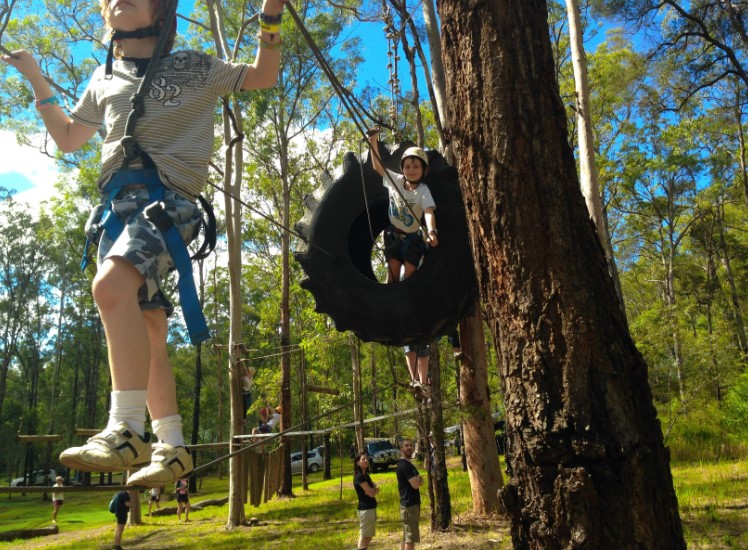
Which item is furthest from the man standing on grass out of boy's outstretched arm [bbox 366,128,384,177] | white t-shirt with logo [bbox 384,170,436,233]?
boy's outstretched arm [bbox 366,128,384,177]

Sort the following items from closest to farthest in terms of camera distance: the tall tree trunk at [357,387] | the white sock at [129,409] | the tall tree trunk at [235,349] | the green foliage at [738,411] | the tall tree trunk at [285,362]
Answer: the white sock at [129,409] < the tall tree trunk at [357,387] < the tall tree trunk at [235,349] < the green foliage at [738,411] < the tall tree trunk at [285,362]

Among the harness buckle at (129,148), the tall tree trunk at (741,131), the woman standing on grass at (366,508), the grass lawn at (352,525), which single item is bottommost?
the grass lawn at (352,525)

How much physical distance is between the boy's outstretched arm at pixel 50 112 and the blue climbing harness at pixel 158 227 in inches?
14.9

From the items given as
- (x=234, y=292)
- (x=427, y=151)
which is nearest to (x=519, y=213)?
(x=427, y=151)

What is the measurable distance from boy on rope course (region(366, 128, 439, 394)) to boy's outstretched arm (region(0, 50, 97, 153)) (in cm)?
165

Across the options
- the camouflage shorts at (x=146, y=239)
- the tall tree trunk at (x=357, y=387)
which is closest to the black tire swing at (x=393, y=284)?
the camouflage shorts at (x=146, y=239)

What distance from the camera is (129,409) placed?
65.7 inches

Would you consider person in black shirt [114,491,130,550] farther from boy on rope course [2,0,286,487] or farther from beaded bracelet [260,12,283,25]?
beaded bracelet [260,12,283,25]

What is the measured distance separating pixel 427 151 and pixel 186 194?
2.24m

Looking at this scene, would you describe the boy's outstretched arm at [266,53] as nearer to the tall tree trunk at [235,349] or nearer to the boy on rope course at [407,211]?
the boy on rope course at [407,211]

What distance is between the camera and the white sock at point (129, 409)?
167 centimetres

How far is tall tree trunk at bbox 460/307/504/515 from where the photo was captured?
6.38 meters

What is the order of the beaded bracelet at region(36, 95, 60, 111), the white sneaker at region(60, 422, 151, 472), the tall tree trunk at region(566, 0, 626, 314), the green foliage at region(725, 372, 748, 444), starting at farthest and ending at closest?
1. the green foliage at region(725, 372, 748, 444)
2. the tall tree trunk at region(566, 0, 626, 314)
3. the beaded bracelet at region(36, 95, 60, 111)
4. the white sneaker at region(60, 422, 151, 472)

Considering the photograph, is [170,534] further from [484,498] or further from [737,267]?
[737,267]
